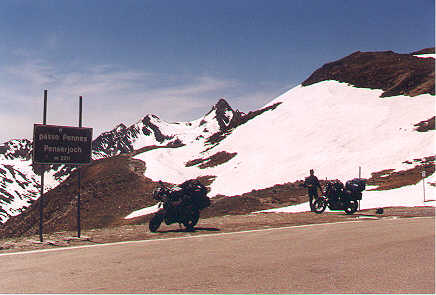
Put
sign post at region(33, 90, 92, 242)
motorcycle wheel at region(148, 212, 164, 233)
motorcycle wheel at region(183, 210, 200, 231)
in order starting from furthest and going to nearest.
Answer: motorcycle wheel at region(183, 210, 200, 231), motorcycle wheel at region(148, 212, 164, 233), sign post at region(33, 90, 92, 242)

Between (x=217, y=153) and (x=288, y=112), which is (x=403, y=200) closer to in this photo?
(x=217, y=153)

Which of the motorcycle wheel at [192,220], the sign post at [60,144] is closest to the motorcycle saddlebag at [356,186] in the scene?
the motorcycle wheel at [192,220]

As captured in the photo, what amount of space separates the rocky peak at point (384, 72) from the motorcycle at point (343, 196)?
49908 mm

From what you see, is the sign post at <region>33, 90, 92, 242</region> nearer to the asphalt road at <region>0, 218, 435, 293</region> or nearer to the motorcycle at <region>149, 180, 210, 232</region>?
the motorcycle at <region>149, 180, 210, 232</region>

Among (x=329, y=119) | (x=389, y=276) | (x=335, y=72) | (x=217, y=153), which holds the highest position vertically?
(x=335, y=72)

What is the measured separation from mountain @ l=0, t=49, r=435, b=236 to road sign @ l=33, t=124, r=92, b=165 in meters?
24.5

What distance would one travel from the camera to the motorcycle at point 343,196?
876 inches

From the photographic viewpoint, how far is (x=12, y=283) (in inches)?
248

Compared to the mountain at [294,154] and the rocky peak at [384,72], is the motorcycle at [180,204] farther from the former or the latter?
the rocky peak at [384,72]

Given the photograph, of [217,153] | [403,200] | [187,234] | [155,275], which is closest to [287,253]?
[155,275]

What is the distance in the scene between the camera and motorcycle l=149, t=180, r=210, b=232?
1386 cm

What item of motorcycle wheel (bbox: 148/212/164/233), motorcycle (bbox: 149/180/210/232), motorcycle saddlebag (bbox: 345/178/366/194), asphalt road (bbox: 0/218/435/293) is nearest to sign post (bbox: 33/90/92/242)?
motorcycle wheel (bbox: 148/212/164/233)

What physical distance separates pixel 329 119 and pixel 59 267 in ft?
214

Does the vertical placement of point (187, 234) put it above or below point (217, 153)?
below
